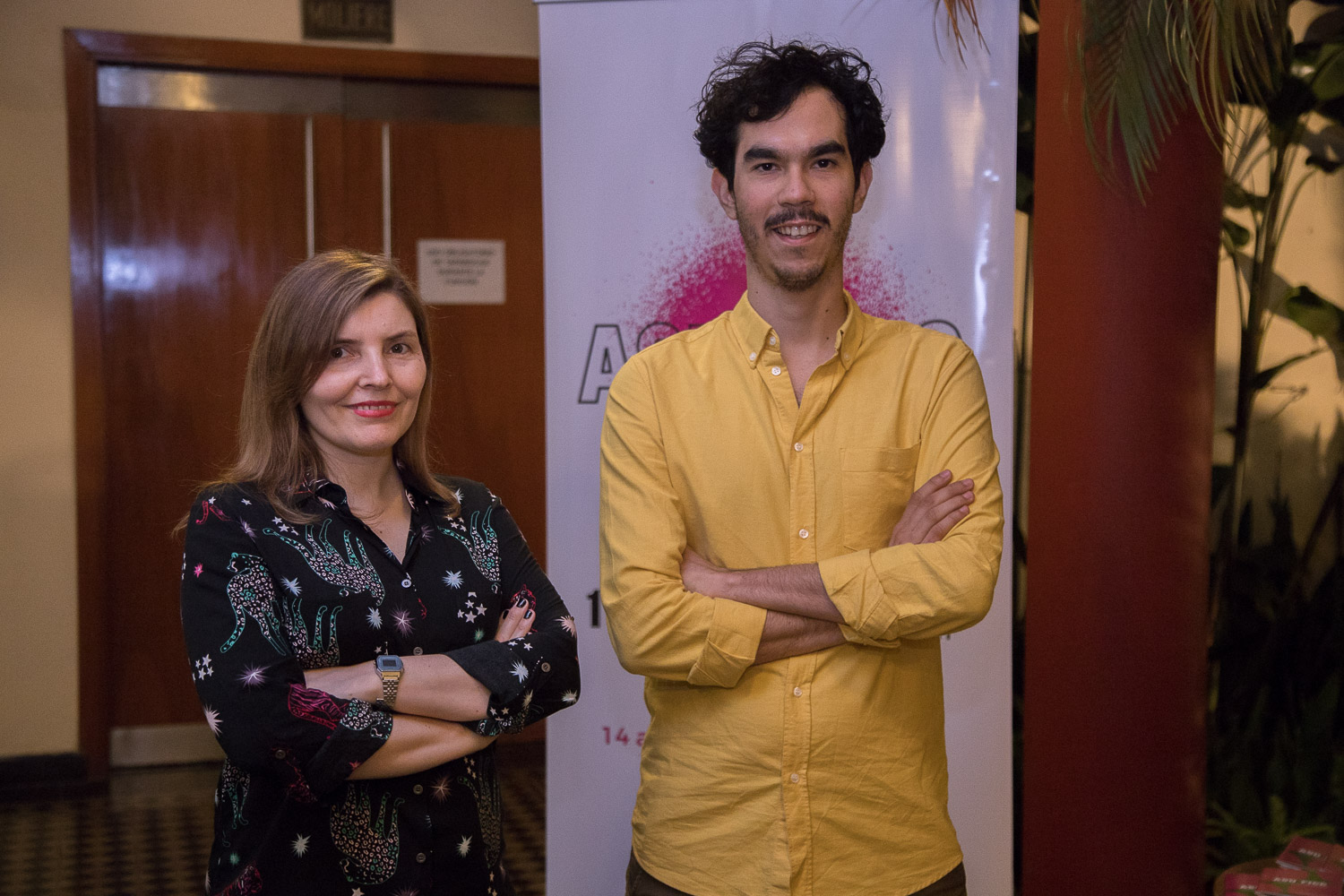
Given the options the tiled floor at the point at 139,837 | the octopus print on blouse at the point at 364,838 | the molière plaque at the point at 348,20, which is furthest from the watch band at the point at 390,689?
the molière plaque at the point at 348,20

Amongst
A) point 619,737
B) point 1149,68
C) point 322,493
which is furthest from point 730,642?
point 1149,68

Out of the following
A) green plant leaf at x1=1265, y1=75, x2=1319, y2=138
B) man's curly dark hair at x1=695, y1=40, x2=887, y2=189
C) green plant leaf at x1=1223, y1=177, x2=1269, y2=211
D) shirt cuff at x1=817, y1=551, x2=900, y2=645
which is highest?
green plant leaf at x1=1265, y1=75, x2=1319, y2=138

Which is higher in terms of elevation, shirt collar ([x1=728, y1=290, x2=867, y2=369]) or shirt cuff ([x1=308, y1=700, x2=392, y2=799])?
shirt collar ([x1=728, y1=290, x2=867, y2=369])

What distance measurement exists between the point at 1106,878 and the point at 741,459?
1431mm

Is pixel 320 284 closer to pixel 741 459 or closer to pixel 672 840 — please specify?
pixel 741 459

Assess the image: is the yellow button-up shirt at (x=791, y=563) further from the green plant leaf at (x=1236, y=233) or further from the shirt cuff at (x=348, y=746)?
the green plant leaf at (x=1236, y=233)

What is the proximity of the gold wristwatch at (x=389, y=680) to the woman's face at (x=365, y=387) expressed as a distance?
30cm

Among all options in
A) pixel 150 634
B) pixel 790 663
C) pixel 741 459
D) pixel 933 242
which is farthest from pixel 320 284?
pixel 150 634

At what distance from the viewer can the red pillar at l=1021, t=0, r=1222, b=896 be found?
7.48 feet

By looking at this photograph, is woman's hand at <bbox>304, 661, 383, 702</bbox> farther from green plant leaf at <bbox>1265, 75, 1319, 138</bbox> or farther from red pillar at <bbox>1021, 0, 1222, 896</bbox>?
green plant leaf at <bbox>1265, 75, 1319, 138</bbox>

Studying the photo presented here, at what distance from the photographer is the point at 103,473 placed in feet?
13.4

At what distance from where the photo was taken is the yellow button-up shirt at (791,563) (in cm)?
151

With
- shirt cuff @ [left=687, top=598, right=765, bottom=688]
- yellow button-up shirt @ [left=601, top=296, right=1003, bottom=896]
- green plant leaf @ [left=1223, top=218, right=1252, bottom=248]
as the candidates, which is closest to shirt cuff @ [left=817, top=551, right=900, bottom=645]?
yellow button-up shirt @ [left=601, top=296, right=1003, bottom=896]

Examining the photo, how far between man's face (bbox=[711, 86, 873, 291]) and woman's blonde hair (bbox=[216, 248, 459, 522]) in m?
0.55
